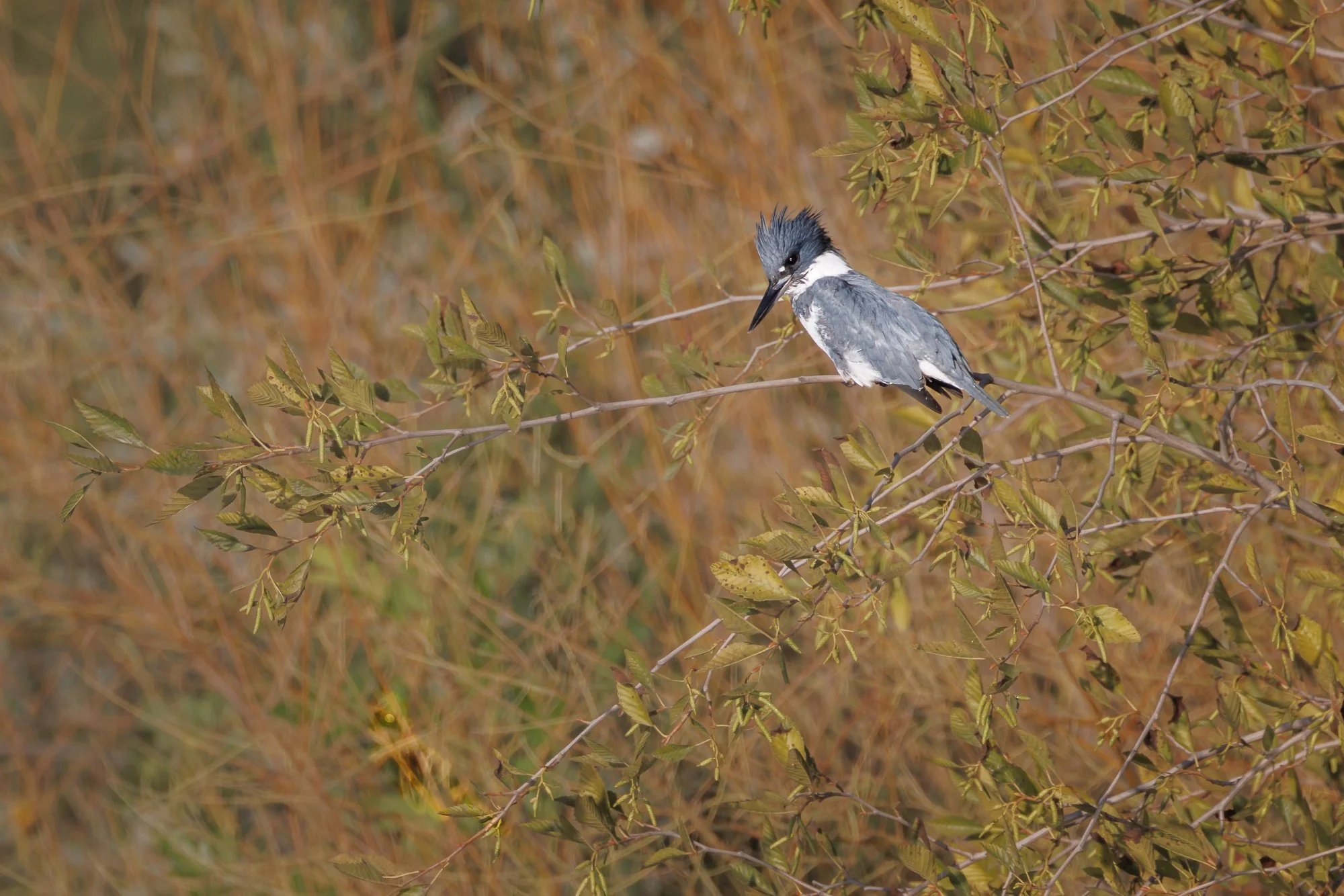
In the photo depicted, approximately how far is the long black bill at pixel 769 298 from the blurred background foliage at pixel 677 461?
0.08 m

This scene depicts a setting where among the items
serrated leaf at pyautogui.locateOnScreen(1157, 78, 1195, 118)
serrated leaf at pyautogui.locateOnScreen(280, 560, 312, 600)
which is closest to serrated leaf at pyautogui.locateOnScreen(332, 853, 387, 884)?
serrated leaf at pyautogui.locateOnScreen(280, 560, 312, 600)

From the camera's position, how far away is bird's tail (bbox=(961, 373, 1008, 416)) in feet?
6.81

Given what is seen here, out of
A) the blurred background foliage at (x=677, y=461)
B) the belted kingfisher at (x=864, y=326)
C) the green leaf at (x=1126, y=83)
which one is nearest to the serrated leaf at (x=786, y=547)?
the blurred background foliage at (x=677, y=461)

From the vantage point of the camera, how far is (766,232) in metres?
2.74

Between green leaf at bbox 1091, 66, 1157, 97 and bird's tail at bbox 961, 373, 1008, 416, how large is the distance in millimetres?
581

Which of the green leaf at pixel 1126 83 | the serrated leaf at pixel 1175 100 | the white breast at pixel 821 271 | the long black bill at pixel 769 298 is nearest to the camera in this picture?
the serrated leaf at pixel 1175 100

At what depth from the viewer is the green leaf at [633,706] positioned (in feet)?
5.50

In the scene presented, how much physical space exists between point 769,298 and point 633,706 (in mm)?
1109

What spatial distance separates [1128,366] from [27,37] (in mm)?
5728

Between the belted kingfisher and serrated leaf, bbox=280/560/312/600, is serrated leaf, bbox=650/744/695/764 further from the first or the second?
the belted kingfisher

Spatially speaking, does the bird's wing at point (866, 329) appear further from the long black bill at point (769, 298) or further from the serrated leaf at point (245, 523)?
the serrated leaf at point (245, 523)

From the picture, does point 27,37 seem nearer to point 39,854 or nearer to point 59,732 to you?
point 59,732

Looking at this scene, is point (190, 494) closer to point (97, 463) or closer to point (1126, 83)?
point (97, 463)

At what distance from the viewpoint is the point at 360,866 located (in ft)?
5.78
